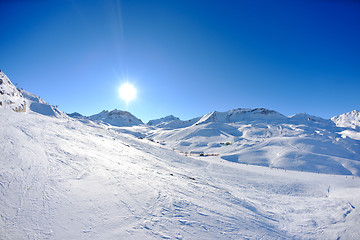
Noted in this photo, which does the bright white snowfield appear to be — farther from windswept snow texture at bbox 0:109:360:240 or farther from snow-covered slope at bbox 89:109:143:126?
snow-covered slope at bbox 89:109:143:126

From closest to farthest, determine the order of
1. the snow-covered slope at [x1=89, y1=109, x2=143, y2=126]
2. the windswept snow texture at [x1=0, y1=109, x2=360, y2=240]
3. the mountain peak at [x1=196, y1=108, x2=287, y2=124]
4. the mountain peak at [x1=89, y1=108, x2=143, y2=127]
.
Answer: the windswept snow texture at [x1=0, y1=109, x2=360, y2=240] → the mountain peak at [x1=196, y1=108, x2=287, y2=124] → the snow-covered slope at [x1=89, y1=109, x2=143, y2=126] → the mountain peak at [x1=89, y1=108, x2=143, y2=127]

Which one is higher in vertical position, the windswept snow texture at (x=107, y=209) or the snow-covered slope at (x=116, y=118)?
the snow-covered slope at (x=116, y=118)

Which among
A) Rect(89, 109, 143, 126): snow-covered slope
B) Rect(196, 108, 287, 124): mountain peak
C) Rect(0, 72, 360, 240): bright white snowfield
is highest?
Rect(89, 109, 143, 126): snow-covered slope

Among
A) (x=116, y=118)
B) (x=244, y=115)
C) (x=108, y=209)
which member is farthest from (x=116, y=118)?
(x=108, y=209)

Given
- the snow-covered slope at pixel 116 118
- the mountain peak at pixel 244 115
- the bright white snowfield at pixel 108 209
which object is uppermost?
the snow-covered slope at pixel 116 118

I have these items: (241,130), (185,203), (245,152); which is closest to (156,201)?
(185,203)

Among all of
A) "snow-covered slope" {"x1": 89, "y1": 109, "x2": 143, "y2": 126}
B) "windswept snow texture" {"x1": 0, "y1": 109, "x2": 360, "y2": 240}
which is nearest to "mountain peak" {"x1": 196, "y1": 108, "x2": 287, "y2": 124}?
"windswept snow texture" {"x1": 0, "y1": 109, "x2": 360, "y2": 240}

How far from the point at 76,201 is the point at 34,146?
5182 mm

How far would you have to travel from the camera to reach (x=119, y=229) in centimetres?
460

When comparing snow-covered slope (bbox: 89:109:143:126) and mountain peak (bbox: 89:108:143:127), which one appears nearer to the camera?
snow-covered slope (bbox: 89:109:143:126)

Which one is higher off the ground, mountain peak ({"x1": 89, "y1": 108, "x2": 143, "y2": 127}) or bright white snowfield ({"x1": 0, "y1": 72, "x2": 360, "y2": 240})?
mountain peak ({"x1": 89, "y1": 108, "x2": 143, "y2": 127})

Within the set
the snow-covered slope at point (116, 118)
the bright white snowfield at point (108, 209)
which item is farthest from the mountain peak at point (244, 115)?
the snow-covered slope at point (116, 118)

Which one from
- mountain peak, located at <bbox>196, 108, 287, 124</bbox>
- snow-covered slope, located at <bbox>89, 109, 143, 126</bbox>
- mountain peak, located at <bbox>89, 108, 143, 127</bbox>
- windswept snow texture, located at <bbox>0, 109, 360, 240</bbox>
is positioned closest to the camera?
windswept snow texture, located at <bbox>0, 109, 360, 240</bbox>

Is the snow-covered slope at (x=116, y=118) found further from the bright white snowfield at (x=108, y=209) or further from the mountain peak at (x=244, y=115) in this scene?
the bright white snowfield at (x=108, y=209)
